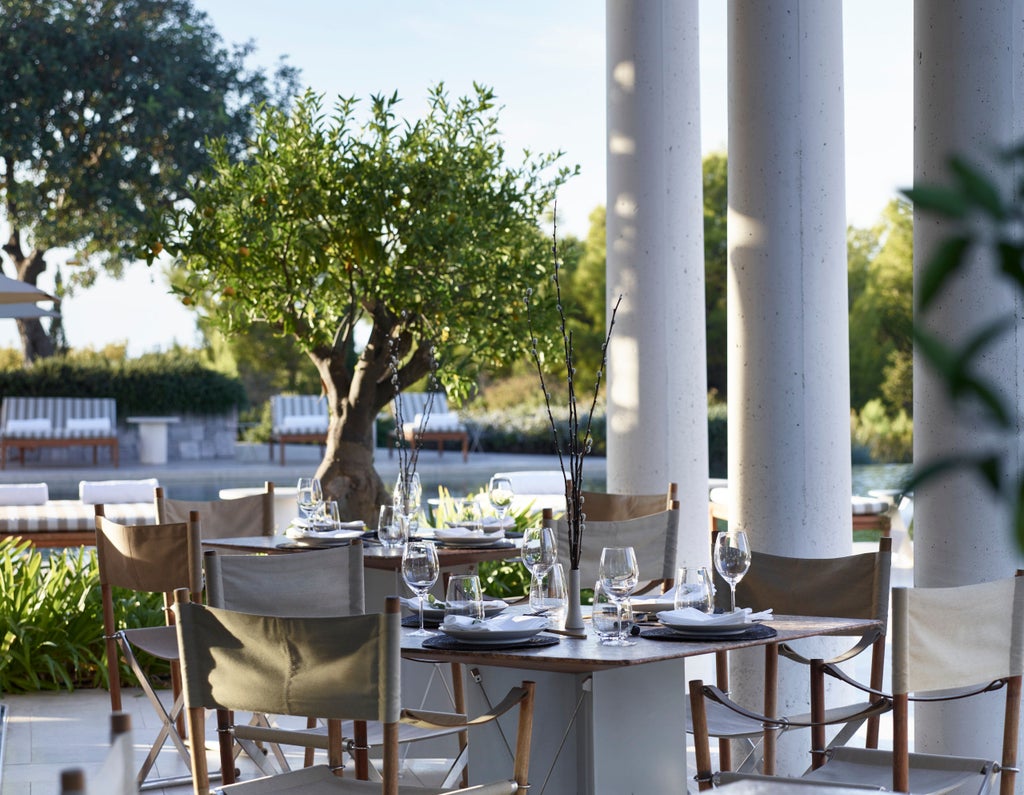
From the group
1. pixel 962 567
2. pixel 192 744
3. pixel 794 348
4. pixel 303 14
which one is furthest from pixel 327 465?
pixel 303 14

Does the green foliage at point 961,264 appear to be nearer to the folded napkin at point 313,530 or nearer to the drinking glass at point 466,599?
the drinking glass at point 466,599

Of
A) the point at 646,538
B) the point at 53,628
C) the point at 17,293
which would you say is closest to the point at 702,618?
the point at 646,538

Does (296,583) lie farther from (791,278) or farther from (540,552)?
(791,278)

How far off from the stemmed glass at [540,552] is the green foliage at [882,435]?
16043 mm

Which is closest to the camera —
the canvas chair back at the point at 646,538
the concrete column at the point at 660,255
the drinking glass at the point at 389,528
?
the drinking glass at the point at 389,528

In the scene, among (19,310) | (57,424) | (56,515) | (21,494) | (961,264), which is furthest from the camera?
(57,424)

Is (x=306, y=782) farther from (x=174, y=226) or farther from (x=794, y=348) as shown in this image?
(x=174, y=226)

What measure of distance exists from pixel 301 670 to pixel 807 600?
1.56 metres

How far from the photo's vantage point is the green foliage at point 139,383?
62.0ft

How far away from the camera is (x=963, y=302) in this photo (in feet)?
11.0

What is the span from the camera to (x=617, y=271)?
5.07 metres

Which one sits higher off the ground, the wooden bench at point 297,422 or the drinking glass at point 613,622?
the wooden bench at point 297,422

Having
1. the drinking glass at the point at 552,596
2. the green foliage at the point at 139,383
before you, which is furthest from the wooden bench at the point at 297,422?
the drinking glass at the point at 552,596

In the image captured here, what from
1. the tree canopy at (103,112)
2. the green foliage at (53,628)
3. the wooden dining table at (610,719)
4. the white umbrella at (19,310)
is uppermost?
the tree canopy at (103,112)
